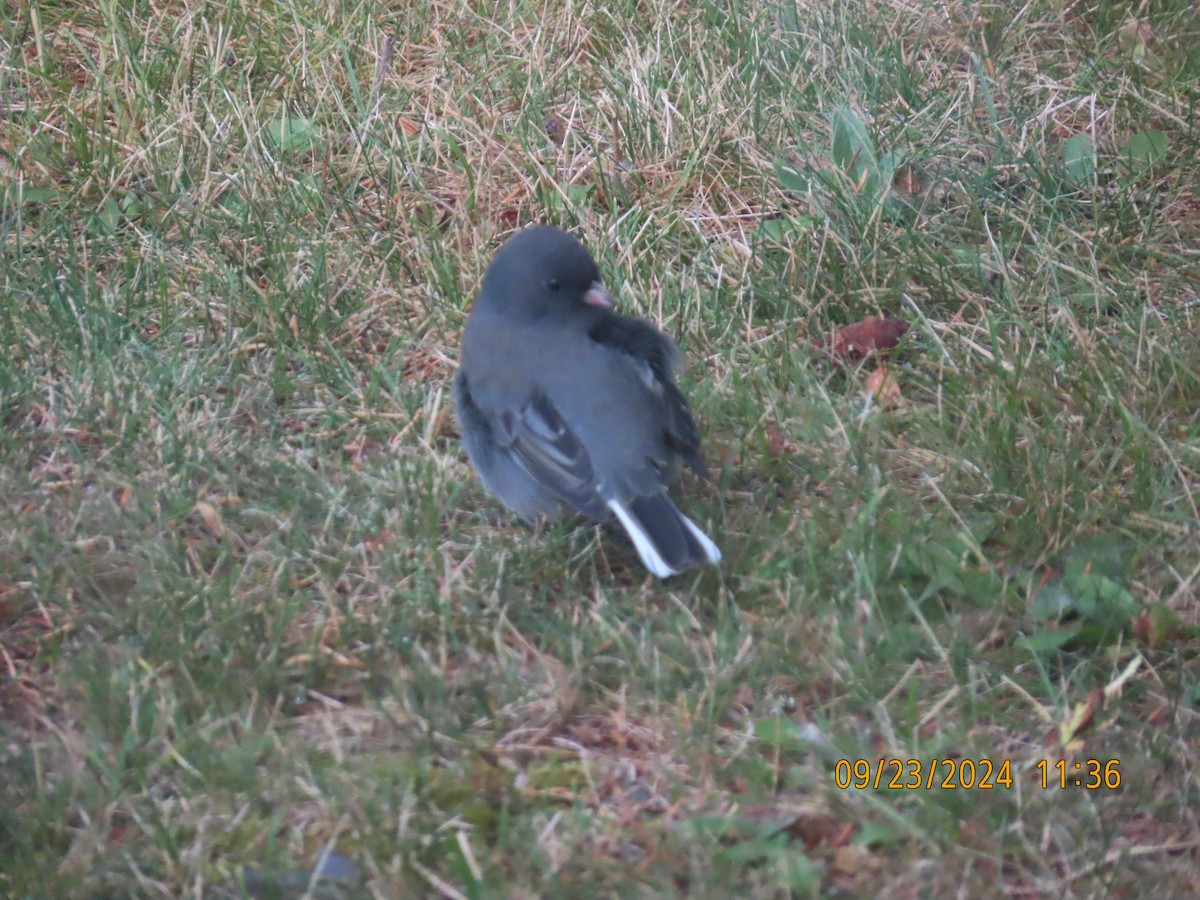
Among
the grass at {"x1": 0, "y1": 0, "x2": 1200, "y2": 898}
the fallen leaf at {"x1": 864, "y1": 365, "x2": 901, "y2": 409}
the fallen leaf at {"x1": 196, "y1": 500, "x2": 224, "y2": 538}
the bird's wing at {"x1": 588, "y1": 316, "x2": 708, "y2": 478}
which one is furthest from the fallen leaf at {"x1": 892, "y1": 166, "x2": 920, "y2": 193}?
the fallen leaf at {"x1": 196, "y1": 500, "x2": 224, "y2": 538}

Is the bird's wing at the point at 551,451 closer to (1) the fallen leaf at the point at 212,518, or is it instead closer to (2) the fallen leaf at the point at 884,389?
(1) the fallen leaf at the point at 212,518

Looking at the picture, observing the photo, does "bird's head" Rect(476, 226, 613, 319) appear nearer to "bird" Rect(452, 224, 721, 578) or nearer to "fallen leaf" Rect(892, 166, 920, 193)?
"bird" Rect(452, 224, 721, 578)

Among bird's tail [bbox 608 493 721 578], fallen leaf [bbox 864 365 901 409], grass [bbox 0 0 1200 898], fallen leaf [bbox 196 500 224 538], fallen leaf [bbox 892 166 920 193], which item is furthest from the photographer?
fallen leaf [bbox 892 166 920 193]

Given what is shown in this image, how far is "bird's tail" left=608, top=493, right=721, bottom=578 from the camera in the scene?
2604mm

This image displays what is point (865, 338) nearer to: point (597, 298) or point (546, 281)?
point (597, 298)

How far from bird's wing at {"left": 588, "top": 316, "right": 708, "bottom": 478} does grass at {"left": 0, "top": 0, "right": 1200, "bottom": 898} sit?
18cm

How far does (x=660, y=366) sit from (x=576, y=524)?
429 mm

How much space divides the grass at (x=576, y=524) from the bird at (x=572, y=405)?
15cm

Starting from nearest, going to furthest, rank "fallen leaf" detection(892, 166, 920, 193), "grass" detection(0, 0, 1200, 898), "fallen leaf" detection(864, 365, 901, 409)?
"grass" detection(0, 0, 1200, 898), "fallen leaf" detection(864, 365, 901, 409), "fallen leaf" detection(892, 166, 920, 193)

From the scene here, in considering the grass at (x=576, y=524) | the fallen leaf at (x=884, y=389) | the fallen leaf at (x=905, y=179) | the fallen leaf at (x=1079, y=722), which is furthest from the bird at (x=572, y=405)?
the fallen leaf at (x=905, y=179)

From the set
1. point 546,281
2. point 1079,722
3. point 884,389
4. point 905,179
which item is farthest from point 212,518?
point 905,179

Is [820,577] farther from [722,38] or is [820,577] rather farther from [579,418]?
[722,38]

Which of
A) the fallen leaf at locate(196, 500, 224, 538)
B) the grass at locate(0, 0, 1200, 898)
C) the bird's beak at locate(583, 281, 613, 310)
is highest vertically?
the bird's beak at locate(583, 281, 613, 310)

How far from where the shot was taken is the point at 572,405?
2854 mm
